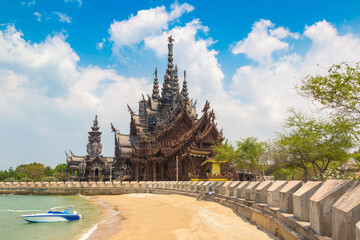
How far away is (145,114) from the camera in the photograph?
199 ft

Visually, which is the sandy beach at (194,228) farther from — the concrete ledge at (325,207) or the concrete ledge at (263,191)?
the concrete ledge at (325,207)

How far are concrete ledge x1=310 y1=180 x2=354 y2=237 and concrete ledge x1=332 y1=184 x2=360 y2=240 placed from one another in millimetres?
555

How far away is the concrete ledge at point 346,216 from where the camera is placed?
4.25m

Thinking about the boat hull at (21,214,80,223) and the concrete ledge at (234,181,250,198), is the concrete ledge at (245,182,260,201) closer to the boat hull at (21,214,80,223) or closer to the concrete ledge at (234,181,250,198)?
the concrete ledge at (234,181,250,198)

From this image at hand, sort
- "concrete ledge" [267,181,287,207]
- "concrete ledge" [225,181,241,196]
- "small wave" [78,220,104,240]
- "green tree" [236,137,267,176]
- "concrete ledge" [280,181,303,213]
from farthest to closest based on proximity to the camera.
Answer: "green tree" [236,137,267,176], "concrete ledge" [225,181,241,196], "small wave" [78,220,104,240], "concrete ledge" [267,181,287,207], "concrete ledge" [280,181,303,213]

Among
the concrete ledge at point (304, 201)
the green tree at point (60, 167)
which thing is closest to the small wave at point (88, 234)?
the concrete ledge at point (304, 201)

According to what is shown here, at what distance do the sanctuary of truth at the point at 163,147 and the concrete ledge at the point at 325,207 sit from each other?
35.0 metres

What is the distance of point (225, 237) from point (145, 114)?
52.1 metres

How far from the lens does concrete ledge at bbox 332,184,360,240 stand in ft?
13.9

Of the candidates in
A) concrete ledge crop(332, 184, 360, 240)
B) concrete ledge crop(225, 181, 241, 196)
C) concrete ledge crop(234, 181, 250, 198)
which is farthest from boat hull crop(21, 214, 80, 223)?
concrete ledge crop(332, 184, 360, 240)

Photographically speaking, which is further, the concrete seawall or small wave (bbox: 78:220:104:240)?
small wave (bbox: 78:220:104:240)

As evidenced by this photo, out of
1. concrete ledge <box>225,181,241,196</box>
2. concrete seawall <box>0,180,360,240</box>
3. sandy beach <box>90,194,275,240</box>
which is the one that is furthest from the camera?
concrete ledge <box>225,181,241,196</box>

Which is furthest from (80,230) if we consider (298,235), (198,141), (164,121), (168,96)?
(168,96)

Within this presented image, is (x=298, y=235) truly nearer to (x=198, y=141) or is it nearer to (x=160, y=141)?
(x=198, y=141)
